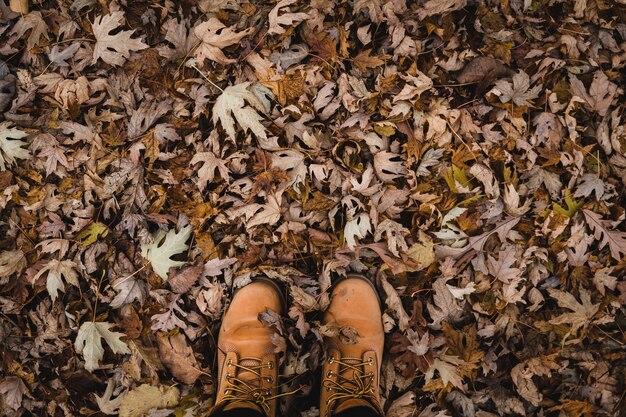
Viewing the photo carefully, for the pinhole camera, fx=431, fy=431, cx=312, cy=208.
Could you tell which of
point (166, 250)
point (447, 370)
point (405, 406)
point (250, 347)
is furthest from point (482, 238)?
Answer: point (166, 250)

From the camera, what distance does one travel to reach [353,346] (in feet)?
7.30

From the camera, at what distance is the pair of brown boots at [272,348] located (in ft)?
7.03

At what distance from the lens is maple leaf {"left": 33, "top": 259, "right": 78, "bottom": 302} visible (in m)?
2.24

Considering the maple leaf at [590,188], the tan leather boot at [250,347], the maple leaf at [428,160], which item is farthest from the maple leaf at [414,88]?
the tan leather boot at [250,347]

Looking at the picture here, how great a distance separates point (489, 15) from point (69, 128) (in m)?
2.32

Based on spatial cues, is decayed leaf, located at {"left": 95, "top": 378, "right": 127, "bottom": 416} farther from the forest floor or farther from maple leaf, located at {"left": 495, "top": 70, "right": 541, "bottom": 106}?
maple leaf, located at {"left": 495, "top": 70, "right": 541, "bottom": 106}

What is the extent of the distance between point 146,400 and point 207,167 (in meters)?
1.23

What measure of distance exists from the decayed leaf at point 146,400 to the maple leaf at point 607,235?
231 centimetres

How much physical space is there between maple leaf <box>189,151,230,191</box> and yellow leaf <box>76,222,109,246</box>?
57 cm

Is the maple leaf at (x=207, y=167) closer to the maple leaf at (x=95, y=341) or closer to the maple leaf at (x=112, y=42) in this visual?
the maple leaf at (x=112, y=42)

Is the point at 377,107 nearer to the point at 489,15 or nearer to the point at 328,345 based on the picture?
the point at 489,15

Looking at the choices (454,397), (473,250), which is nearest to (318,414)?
(454,397)

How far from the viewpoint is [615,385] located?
7.13 feet

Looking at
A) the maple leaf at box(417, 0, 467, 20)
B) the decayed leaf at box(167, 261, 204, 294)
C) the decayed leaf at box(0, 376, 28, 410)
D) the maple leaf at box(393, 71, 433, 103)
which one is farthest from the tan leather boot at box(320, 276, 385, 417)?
the decayed leaf at box(0, 376, 28, 410)
